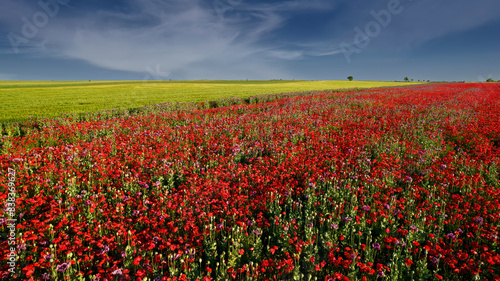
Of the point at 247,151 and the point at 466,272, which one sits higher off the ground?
the point at 247,151

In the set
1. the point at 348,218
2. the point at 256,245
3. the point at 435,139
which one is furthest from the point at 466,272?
the point at 435,139

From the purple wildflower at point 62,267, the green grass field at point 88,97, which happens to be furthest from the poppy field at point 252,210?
the green grass field at point 88,97

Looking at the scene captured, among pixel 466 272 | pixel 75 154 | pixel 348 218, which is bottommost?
pixel 466 272

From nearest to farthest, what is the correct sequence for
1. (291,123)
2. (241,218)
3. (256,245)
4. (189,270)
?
(189,270)
(256,245)
(241,218)
(291,123)

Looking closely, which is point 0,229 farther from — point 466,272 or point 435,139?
point 435,139

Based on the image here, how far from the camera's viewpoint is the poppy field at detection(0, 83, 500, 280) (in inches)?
131

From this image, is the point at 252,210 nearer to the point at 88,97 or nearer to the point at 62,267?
the point at 62,267

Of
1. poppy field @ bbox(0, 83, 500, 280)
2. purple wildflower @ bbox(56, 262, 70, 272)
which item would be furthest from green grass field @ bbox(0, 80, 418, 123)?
purple wildflower @ bbox(56, 262, 70, 272)

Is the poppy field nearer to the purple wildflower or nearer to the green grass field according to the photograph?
the purple wildflower

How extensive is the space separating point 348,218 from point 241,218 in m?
1.96

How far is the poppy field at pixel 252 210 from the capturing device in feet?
11.0

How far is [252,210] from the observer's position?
4926mm

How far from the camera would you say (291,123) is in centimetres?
1205

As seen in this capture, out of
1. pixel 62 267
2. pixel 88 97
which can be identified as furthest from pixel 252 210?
pixel 88 97
